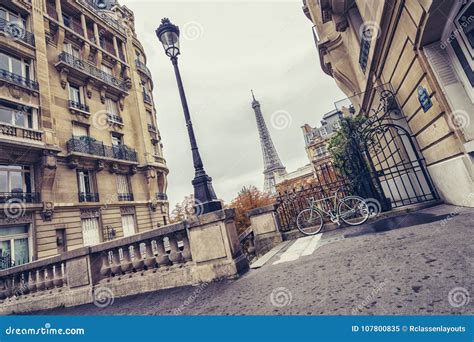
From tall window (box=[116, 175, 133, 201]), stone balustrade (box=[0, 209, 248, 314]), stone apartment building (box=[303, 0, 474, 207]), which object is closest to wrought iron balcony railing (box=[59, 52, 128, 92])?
tall window (box=[116, 175, 133, 201])

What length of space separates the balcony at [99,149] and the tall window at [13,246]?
5.44 metres

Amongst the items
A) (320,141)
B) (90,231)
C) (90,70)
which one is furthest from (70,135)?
(320,141)

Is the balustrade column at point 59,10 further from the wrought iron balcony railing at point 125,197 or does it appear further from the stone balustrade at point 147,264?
the stone balustrade at point 147,264

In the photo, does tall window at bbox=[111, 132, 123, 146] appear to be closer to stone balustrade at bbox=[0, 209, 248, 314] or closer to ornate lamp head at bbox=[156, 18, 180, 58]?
stone balustrade at bbox=[0, 209, 248, 314]

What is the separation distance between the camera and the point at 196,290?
3793 millimetres

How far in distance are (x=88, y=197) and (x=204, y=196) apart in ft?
48.6

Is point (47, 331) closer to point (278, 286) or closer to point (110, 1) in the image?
point (278, 286)

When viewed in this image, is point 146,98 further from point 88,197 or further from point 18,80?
point 88,197

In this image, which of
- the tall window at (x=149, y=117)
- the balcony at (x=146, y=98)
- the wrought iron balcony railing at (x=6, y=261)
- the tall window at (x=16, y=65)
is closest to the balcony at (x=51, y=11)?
the tall window at (x=16, y=65)

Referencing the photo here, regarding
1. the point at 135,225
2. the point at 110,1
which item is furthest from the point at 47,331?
the point at 110,1

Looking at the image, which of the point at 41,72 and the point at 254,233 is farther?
the point at 41,72

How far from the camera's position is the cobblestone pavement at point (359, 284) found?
1938 millimetres

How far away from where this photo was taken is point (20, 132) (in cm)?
1270

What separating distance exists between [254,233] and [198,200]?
3.41 m
